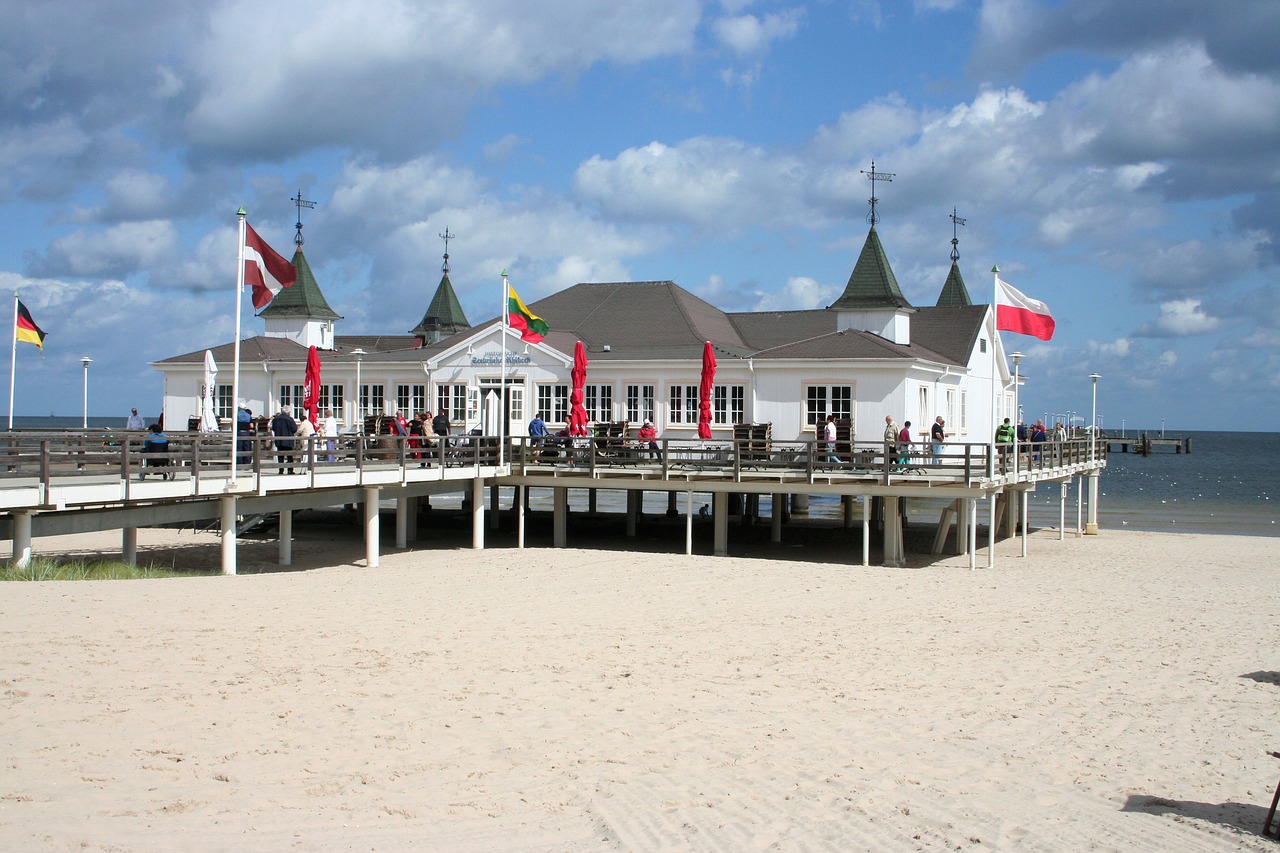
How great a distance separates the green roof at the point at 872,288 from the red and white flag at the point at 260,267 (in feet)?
60.6

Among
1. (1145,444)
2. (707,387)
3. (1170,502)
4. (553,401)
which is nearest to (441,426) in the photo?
(553,401)

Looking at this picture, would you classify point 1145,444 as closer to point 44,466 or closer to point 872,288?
point 872,288

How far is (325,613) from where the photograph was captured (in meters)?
14.0

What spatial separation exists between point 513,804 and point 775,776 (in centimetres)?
201

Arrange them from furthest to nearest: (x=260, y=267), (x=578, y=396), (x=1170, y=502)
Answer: (x=1170, y=502)
(x=578, y=396)
(x=260, y=267)

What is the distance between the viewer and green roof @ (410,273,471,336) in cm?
4672

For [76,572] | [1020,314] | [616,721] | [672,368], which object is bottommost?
[616,721]

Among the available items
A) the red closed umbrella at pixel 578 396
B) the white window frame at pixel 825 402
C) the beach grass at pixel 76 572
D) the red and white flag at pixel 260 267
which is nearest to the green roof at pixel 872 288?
the white window frame at pixel 825 402

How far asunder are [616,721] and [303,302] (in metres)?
31.1

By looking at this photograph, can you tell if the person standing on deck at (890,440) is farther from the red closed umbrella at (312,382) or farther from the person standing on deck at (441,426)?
the red closed umbrella at (312,382)

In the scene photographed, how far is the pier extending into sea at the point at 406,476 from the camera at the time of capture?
16.6 metres

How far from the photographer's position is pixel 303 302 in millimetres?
38312

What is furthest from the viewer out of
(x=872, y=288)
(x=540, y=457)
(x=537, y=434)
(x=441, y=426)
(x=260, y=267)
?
(x=872, y=288)

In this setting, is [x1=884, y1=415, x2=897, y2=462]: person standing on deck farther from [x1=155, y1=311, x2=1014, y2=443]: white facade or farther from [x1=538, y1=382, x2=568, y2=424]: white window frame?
[x1=538, y1=382, x2=568, y2=424]: white window frame
